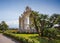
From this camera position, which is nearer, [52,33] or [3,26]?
[52,33]

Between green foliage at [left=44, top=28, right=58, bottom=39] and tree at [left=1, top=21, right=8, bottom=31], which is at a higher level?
tree at [left=1, top=21, right=8, bottom=31]

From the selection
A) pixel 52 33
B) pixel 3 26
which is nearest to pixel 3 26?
pixel 3 26

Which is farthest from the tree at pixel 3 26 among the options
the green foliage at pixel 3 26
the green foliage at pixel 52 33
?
the green foliage at pixel 52 33

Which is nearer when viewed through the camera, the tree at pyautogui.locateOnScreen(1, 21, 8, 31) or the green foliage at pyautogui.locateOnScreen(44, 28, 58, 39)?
the green foliage at pyautogui.locateOnScreen(44, 28, 58, 39)

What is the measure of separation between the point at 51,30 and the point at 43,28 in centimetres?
223

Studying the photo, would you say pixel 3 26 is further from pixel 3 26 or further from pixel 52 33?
pixel 52 33

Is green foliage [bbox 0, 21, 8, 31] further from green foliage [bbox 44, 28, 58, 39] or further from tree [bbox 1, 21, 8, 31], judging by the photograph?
green foliage [bbox 44, 28, 58, 39]

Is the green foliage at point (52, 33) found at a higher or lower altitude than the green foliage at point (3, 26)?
lower

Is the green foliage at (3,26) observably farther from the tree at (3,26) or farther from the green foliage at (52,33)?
the green foliage at (52,33)

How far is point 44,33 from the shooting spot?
1903 cm

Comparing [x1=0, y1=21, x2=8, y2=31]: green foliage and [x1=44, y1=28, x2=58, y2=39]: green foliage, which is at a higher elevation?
[x1=0, y1=21, x2=8, y2=31]: green foliage

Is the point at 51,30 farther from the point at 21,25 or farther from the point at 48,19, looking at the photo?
the point at 21,25

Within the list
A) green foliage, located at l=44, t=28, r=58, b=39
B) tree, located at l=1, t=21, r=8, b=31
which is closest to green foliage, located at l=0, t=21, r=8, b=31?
tree, located at l=1, t=21, r=8, b=31

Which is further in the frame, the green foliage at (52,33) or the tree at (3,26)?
the tree at (3,26)
